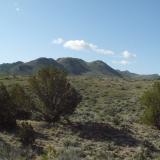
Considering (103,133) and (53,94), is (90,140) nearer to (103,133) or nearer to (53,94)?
(103,133)

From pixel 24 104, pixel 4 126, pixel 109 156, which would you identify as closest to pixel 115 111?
pixel 24 104

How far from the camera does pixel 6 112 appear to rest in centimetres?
2402

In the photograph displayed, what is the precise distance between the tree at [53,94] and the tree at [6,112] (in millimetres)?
3025

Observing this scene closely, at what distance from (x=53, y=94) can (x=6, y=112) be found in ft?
14.7

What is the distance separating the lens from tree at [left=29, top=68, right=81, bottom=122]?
27259 mm

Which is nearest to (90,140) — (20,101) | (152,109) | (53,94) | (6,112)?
(6,112)

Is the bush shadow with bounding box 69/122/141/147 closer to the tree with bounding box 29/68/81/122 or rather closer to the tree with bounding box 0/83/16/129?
the tree with bounding box 29/68/81/122

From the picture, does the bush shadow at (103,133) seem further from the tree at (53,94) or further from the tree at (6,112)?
the tree at (6,112)

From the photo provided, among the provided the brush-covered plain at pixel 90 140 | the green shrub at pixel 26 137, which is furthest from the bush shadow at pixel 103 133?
the green shrub at pixel 26 137

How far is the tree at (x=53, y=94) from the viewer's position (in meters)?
27.3

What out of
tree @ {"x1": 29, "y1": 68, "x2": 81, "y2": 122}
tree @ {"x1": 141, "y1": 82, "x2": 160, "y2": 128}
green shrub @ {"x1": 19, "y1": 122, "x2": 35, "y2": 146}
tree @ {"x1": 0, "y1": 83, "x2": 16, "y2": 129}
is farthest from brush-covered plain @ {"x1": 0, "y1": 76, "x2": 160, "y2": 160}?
tree @ {"x1": 0, "y1": 83, "x2": 16, "y2": 129}

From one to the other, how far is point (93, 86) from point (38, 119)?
86.5 feet

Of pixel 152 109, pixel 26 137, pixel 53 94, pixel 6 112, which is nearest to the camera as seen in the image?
pixel 26 137

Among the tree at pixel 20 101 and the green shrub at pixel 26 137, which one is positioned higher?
the tree at pixel 20 101
